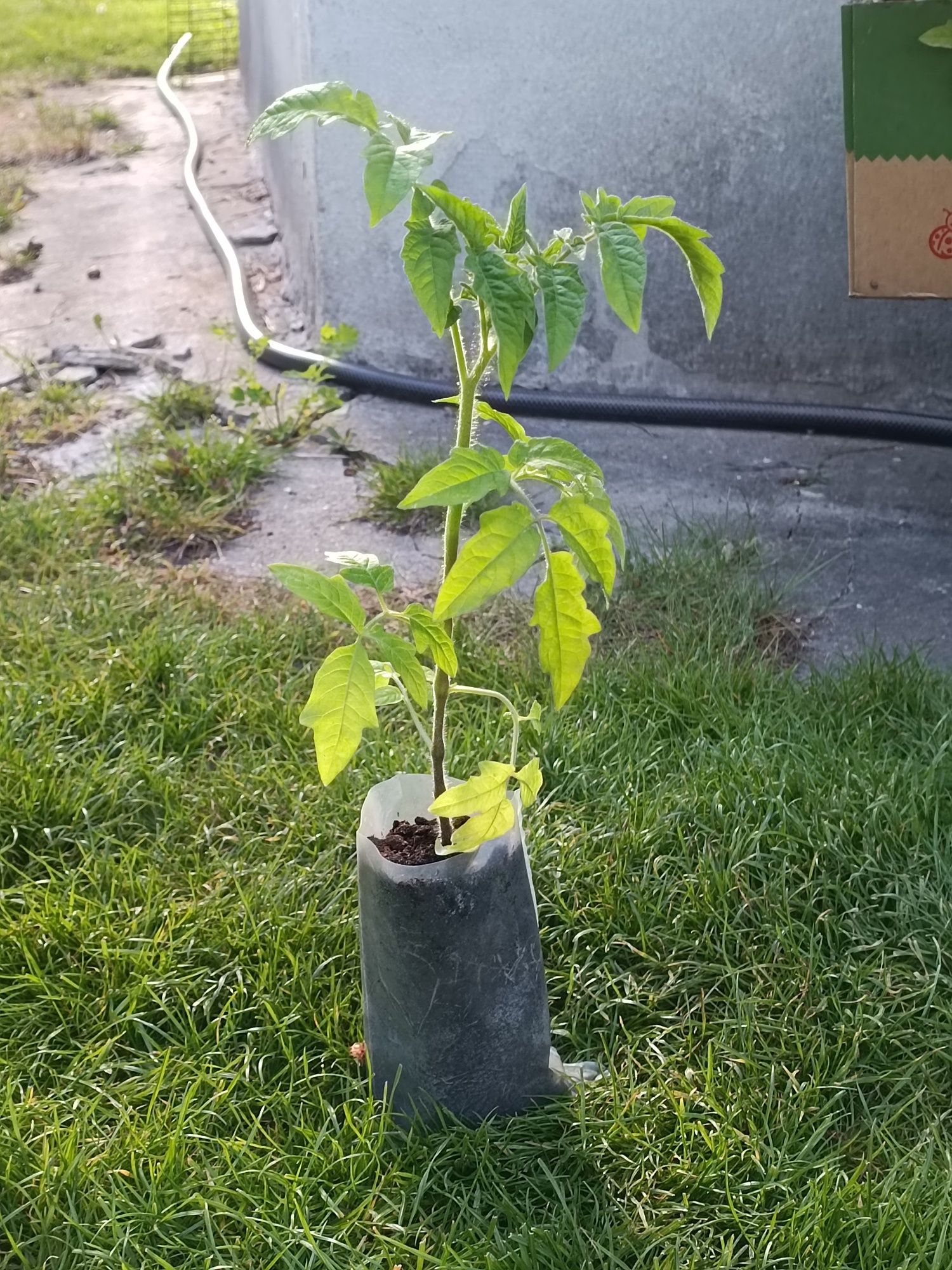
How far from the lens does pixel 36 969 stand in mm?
1569

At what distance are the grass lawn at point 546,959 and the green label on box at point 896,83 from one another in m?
0.88

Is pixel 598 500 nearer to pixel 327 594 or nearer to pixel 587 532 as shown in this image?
pixel 587 532

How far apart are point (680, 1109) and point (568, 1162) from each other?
0.47ft

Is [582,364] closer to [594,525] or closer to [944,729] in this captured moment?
[944,729]

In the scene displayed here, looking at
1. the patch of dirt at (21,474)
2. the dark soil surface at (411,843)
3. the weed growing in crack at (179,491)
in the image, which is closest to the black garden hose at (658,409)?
the weed growing in crack at (179,491)

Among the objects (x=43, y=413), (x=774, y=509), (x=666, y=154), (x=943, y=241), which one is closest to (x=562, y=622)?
(x=943, y=241)

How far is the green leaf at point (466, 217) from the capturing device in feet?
3.37

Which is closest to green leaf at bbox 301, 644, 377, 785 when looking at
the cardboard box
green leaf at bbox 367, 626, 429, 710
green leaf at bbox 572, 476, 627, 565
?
green leaf at bbox 367, 626, 429, 710

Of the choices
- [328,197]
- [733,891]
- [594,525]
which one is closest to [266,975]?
[733,891]

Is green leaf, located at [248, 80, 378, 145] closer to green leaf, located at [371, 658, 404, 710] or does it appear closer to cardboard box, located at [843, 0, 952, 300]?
green leaf, located at [371, 658, 404, 710]

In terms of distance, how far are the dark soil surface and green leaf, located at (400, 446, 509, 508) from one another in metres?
0.44

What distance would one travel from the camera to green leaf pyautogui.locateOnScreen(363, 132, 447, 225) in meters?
0.99

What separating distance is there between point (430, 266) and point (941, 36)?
1505 mm

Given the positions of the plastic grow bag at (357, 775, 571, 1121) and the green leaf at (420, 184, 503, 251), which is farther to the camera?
the plastic grow bag at (357, 775, 571, 1121)
